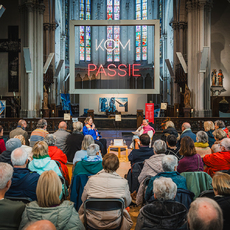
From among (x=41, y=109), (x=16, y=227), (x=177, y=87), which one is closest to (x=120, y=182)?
(x=16, y=227)

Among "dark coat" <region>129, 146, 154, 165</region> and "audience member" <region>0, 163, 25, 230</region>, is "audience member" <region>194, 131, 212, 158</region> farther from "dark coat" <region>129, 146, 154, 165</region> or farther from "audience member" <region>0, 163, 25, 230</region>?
"audience member" <region>0, 163, 25, 230</region>

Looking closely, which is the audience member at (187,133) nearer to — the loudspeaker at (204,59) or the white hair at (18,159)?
the white hair at (18,159)

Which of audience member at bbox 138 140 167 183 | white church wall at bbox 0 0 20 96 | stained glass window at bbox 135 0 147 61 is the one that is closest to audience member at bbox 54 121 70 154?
audience member at bbox 138 140 167 183

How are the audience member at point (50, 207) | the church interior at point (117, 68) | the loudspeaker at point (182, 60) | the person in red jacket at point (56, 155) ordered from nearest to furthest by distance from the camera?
the audience member at point (50, 207) → the person in red jacket at point (56, 155) → the church interior at point (117, 68) → the loudspeaker at point (182, 60)

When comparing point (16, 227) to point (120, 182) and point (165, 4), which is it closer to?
point (120, 182)

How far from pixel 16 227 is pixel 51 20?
17.8 meters

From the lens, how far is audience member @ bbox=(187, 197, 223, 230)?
1.55m

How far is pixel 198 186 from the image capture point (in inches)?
124

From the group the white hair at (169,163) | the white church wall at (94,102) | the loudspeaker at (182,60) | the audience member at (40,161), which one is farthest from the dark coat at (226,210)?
the white church wall at (94,102)

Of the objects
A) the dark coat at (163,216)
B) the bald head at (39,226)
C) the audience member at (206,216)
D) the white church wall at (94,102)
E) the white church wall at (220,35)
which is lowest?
the dark coat at (163,216)

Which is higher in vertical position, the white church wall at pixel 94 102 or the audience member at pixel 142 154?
the white church wall at pixel 94 102

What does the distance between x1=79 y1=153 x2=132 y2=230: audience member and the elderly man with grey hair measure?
1.37ft

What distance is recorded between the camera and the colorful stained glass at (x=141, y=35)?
26.4 meters

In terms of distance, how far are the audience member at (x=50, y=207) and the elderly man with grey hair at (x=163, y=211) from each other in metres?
0.58
